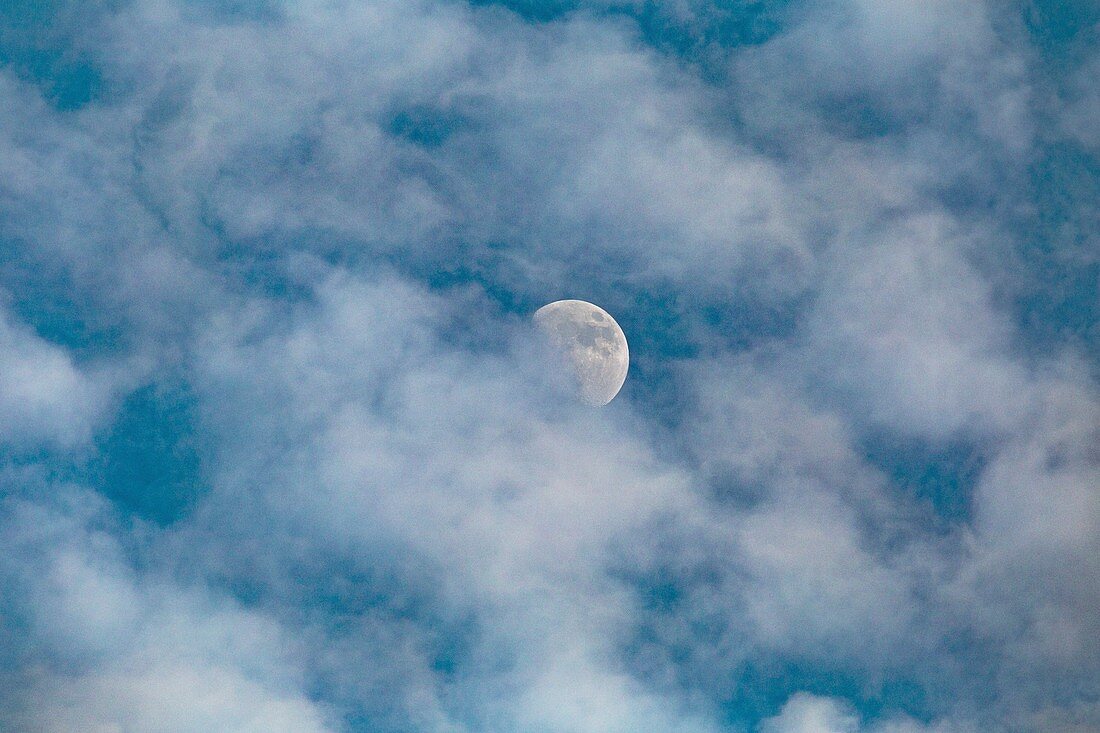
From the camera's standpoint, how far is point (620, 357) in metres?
143

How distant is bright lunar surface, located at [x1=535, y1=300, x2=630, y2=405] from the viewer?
13214 cm

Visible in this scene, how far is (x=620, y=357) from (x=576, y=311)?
11037 mm

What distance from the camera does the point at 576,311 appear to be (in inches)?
5404

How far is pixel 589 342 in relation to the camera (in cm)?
13488

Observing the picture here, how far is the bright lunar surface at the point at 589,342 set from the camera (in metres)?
132
